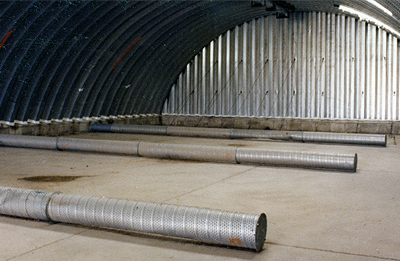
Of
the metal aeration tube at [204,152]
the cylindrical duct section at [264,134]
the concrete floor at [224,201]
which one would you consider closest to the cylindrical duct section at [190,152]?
Result: the metal aeration tube at [204,152]

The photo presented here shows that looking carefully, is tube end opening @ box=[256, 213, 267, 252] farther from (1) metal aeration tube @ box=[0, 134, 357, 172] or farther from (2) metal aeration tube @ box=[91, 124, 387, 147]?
(2) metal aeration tube @ box=[91, 124, 387, 147]

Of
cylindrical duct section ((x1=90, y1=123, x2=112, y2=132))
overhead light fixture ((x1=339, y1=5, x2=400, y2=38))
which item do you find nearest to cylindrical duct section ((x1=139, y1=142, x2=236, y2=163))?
cylindrical duct section ((x1=90, y1=123, x2=112, y2=132))

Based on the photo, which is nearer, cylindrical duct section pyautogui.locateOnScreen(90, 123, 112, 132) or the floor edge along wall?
the floor edge along wall

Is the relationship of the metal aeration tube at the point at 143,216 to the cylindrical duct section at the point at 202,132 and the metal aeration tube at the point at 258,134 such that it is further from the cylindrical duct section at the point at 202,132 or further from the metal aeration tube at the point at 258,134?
the cylindrical duct section at the point at 202,132

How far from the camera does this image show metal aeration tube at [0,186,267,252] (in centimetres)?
474

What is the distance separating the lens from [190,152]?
37.0 ft

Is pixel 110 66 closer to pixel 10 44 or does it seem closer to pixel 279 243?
pixel 10 44

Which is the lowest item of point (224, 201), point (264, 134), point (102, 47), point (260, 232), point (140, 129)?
point (224, 201)

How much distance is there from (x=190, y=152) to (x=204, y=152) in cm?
40

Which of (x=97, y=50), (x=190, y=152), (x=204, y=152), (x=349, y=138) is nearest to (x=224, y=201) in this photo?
(x=204, y=152)

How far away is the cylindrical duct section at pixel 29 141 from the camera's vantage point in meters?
13.2

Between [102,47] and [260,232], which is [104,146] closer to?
[102,47]

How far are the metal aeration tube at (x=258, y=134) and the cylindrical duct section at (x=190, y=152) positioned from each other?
5.54 m

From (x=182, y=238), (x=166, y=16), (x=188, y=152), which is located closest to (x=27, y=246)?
(x=182, y=238)
